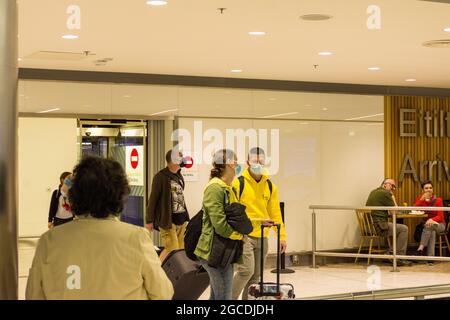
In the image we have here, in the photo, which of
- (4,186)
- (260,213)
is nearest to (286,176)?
(260,213)

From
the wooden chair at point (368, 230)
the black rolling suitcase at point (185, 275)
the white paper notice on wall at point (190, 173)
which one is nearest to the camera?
the black rolling suitcase at point (185, 275)

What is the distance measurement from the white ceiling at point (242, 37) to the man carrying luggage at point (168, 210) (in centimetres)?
139

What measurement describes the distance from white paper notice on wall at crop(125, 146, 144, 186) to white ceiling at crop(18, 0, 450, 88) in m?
1.05

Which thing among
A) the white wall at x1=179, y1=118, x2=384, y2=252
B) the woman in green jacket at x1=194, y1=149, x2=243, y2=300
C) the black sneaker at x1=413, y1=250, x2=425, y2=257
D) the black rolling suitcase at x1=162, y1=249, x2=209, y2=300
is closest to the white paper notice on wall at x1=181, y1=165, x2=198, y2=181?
the white wall at x1=179, y1=118, x2=384, y2=252

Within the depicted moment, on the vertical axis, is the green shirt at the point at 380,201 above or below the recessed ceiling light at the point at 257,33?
below

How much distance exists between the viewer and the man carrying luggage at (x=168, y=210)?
8375 millimetres

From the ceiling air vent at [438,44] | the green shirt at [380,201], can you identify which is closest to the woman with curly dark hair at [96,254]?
the ceiling air vent at [438,44]

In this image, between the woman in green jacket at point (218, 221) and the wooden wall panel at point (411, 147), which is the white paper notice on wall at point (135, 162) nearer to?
the wooden wall panel at point (411, 147)

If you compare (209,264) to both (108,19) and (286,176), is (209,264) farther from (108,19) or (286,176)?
(286,176)

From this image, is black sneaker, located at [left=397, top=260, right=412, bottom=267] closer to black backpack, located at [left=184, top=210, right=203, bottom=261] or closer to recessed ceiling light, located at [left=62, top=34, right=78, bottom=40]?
recessed ceiling light, located at [left=62, top=34, right=78, bottom=40]

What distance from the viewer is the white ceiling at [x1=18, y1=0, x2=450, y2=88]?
636cm

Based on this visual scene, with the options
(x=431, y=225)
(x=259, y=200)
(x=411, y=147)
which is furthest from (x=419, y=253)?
(x=259, y=200)

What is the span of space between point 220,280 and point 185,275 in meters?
0.37
